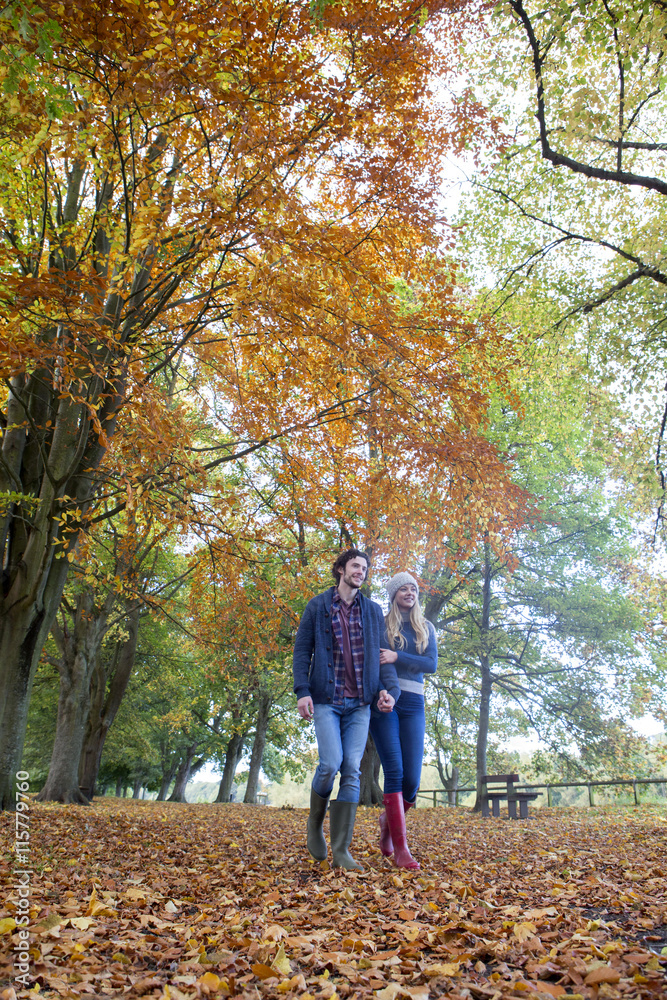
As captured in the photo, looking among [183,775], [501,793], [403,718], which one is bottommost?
[183,775]

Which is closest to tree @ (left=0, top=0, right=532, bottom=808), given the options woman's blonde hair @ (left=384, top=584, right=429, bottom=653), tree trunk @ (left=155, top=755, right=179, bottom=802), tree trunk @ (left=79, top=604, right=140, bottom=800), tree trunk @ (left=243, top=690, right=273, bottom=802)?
woman's blonde hair @ (left=384, top=584, right=429, bottom=653)

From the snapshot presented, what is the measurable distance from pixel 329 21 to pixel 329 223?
174 cm

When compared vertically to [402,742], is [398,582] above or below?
above

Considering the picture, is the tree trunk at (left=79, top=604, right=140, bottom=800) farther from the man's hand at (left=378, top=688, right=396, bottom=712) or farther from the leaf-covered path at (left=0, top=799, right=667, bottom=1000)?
the man's hand at (left=378, top=688, right=396, bottom=712)

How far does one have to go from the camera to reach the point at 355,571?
4.48m

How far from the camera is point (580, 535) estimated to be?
18.2 metres

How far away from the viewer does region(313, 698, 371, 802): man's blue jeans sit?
4125 mm

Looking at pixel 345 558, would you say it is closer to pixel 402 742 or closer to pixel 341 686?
pixel 341 686

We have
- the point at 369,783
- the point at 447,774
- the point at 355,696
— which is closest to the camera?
the point at 355,696

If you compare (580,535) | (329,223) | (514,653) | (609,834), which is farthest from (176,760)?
(329,223)

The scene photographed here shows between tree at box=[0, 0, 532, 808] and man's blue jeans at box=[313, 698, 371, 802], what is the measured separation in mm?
2411

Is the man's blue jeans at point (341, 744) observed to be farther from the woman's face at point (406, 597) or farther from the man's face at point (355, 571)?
the woman's face at point (406, 597)

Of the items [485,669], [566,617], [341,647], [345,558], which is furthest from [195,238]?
[566,617]

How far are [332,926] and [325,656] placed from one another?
169cm
